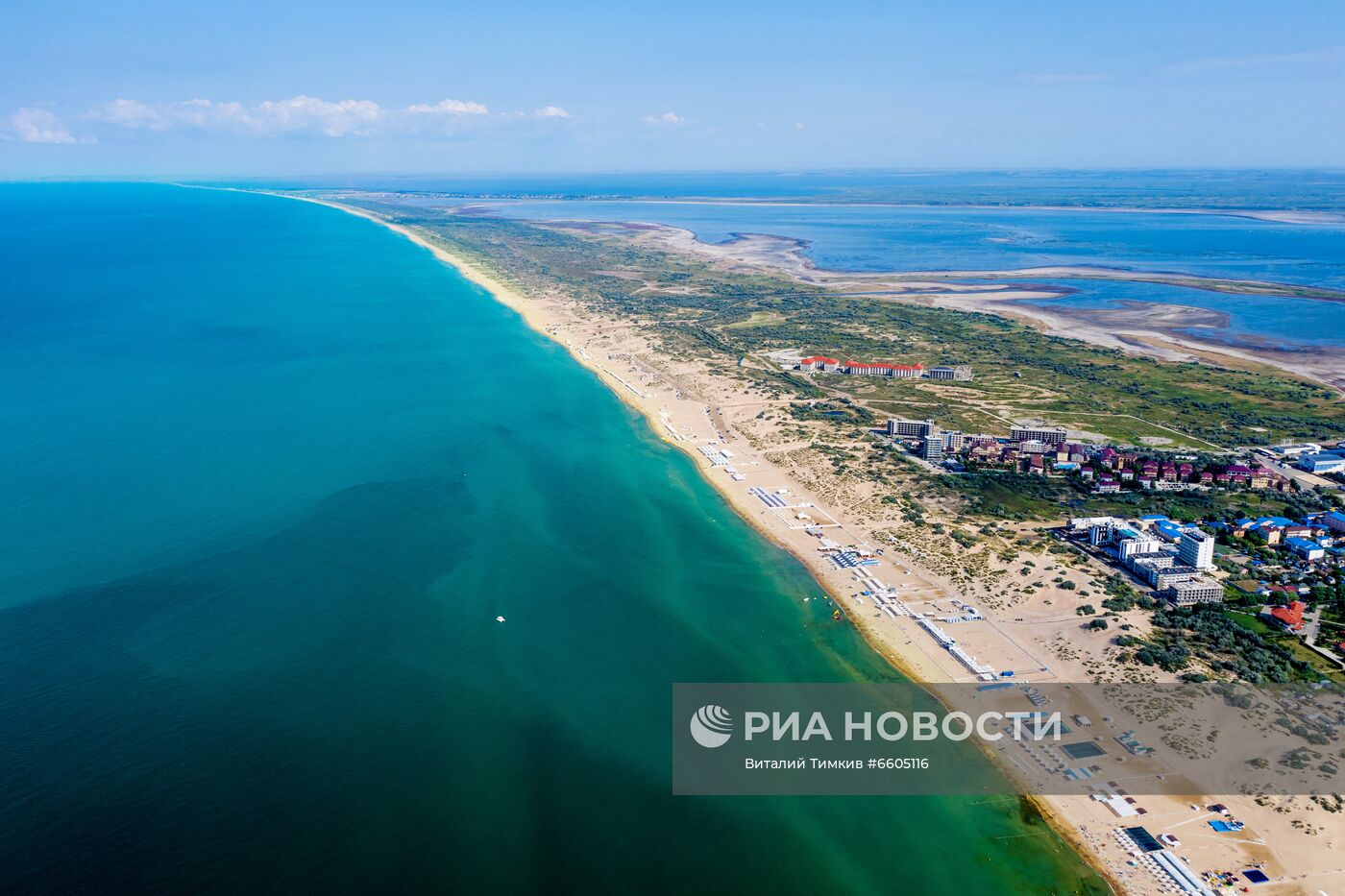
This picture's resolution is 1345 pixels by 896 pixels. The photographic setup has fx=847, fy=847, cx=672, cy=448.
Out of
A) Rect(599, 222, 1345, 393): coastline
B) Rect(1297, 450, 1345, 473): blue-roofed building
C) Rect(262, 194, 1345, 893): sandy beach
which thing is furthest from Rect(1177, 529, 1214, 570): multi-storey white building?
Rect(599, 222, 1345, 393): coastline

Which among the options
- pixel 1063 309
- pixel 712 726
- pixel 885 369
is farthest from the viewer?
pixel 1063 309

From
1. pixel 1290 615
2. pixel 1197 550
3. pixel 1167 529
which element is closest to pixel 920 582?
pixel 1197 550

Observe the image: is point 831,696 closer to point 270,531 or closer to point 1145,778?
point 1145,778

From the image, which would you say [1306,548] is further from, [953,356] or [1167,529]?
[953,356]

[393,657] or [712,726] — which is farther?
[393,657]

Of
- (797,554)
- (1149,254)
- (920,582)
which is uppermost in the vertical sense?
(1149,254)

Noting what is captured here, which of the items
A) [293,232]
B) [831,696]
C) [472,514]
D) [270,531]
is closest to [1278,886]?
[831,696]

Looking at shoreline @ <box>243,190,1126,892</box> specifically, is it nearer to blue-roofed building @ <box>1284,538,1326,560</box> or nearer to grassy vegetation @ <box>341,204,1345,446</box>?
grassy vegetation @ <box>341,204,1345,446</box>
